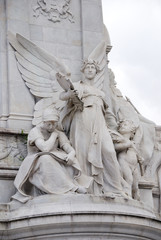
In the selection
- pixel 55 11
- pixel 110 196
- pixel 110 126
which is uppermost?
pixel 55 11

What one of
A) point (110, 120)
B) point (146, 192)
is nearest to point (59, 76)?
point (110, 120)

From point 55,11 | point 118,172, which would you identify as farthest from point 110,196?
point 55,11

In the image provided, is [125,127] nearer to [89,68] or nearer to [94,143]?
[94,143]

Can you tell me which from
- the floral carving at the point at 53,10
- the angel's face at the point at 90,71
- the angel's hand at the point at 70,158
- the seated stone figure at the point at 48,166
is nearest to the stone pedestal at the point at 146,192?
the seated stone figure at the point at 48,166

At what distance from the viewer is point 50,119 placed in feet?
67.4

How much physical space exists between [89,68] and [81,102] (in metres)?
1.18

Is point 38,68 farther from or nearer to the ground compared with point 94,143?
farther from the ground

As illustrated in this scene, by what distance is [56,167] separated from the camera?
66.1ft

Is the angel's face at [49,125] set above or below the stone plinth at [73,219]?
above

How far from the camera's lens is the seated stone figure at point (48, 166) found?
20.0m

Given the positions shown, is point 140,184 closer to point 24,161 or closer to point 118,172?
point 118,172

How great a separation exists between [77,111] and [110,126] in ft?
4.23

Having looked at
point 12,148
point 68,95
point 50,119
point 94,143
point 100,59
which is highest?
point 100,59

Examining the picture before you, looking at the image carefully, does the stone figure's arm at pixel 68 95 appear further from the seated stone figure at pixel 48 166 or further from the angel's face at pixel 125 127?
the angel's face at pixel 125 127
